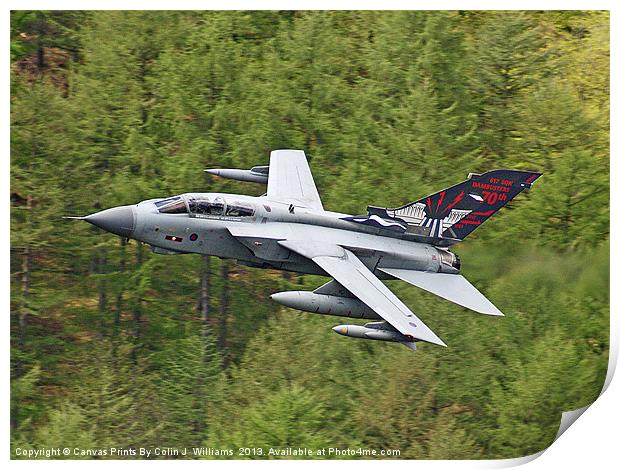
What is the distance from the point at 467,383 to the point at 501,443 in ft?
6.36

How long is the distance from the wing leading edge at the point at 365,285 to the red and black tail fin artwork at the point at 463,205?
1.69m

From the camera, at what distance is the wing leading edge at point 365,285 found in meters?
23.4

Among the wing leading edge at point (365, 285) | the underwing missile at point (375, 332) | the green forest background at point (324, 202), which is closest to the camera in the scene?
the wing leading edge at point (365, 285)

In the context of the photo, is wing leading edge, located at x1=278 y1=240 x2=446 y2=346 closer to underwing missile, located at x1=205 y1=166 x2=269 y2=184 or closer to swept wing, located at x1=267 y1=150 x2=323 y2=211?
swept wing, located at x1=267 y1=150 x2=323 y2=211

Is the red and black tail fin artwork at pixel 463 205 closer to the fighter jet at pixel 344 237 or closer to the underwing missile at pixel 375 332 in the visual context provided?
the fighter jet at pixel 344 237

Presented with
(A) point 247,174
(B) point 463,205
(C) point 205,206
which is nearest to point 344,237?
(B) point 463,205

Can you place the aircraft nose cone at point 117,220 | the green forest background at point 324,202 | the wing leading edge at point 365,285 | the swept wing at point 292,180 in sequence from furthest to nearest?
1. the green forest background at point 324,202
2. the swept wing at point 292,180
3. the aircraft nose cone at point 117,220
4. the wing leading edge at point 365,285

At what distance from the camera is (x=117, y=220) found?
24312 mm

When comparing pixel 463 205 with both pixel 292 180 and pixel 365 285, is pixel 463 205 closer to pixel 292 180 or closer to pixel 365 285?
pixel 365 285

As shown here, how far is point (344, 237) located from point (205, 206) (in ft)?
9.73

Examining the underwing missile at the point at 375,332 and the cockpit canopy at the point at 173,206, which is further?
the cockpit canopy at the point at 173,206

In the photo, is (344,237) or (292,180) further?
(292,180)

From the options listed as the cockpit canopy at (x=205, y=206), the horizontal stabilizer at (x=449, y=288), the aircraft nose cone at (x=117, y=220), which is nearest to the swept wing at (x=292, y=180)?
the cockpit canopy at (x=205, y=206)

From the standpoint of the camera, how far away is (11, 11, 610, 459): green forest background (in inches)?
1077
